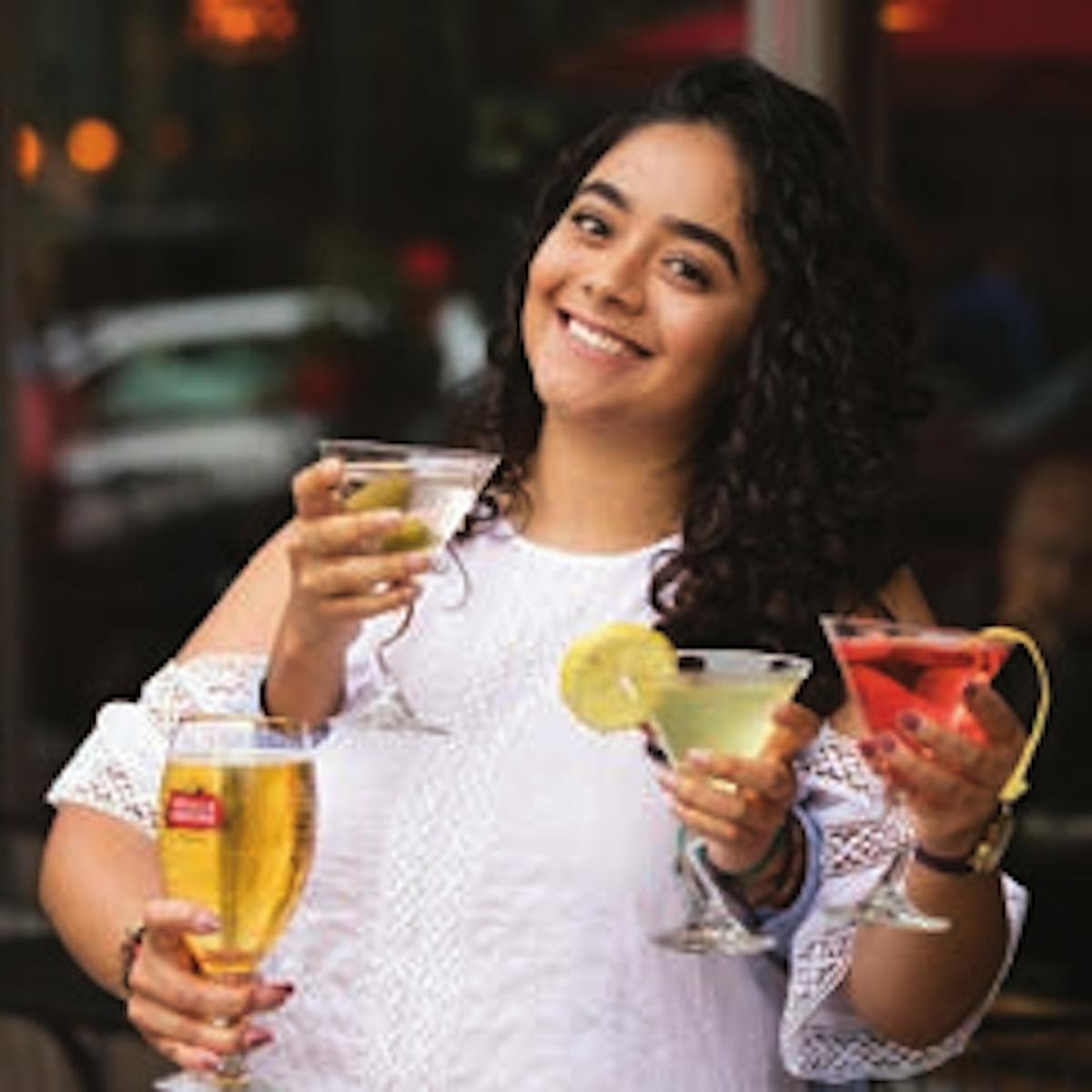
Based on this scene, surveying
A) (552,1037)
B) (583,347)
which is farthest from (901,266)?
(552,1037)

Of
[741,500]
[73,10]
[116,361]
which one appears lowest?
[116,361]

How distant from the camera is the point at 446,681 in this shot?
9.77ft

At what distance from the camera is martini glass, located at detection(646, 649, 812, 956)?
2.56 meters

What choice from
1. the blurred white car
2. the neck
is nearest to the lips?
the neck

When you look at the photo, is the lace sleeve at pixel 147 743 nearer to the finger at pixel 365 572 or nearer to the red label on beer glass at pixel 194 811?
the finger at pixel 365 572

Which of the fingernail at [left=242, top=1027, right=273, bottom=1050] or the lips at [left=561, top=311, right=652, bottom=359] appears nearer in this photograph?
the fingernail at [left=242, top=1027, right=273, bottom=1050]

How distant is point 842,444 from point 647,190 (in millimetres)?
290

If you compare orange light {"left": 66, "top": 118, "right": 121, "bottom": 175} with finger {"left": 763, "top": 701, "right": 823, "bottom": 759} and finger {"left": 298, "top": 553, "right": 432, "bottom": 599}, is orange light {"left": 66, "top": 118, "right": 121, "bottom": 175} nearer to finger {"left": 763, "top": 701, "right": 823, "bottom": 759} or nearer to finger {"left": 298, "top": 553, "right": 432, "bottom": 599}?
finger {"left": 298, "top": 553, "right": 432, "bottom": 599}

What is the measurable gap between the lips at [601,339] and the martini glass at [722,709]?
0.37 metres

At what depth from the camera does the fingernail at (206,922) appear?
2.52m

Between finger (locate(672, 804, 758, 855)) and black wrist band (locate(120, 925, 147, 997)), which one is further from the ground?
finger (locate(672, 804, 758, 855))

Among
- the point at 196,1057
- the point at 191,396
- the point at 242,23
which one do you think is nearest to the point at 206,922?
the point at 196,1057

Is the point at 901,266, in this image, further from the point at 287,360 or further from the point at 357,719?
Result: the point at 287,360

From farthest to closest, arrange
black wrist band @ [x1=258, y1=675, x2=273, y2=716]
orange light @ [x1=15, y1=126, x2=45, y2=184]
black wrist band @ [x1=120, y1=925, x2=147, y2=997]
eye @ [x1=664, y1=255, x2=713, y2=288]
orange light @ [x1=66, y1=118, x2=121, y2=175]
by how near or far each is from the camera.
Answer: orange light @ [x1=66, y1=118, x2=121, y2=175], orange light @ [x1=15, y1=126, x2=45, y2=184], eye @ [x1=664, y1=255, x2=713, y2=288], black wrist band @ [x1=258, y1=675, x2=273, y2=716], black wrist band @ [x1=120, y1=925, x2=147, y2=997]
